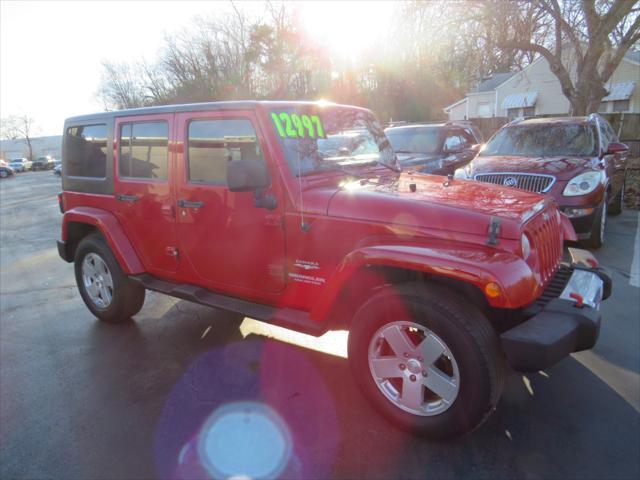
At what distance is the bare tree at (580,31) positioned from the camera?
11133 mm

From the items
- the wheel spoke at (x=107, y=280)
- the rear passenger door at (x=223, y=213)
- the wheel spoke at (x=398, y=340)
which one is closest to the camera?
the wheel spoke at (x=398, y=340)

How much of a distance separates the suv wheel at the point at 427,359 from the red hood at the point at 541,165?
4494 mm

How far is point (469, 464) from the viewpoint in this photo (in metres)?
2.41

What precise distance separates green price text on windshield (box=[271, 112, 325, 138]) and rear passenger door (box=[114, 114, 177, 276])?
103cm

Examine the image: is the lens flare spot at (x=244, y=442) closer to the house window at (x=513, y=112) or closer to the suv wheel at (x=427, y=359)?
the suv wheel at (x=427, y=359)

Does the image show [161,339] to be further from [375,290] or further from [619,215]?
[619,215]

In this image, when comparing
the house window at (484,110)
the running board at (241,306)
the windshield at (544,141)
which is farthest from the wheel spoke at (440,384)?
the house window at (484,110)

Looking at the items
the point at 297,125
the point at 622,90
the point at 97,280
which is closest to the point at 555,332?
the point at 297,125

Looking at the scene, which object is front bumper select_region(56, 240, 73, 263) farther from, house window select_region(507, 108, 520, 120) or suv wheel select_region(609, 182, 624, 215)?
house window select_region(507, 108, 520, 120)

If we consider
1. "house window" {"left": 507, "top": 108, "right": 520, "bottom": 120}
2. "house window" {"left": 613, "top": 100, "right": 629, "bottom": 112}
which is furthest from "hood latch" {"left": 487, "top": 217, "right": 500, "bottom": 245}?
"house window" {"left": 507, "top": 108, "right": 520, "bottom": 120}

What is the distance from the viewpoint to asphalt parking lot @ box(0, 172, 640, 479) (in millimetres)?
2457

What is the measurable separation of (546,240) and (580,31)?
42.2 feet

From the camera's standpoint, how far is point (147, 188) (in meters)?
3.79

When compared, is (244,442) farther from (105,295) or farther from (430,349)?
(105,295)
